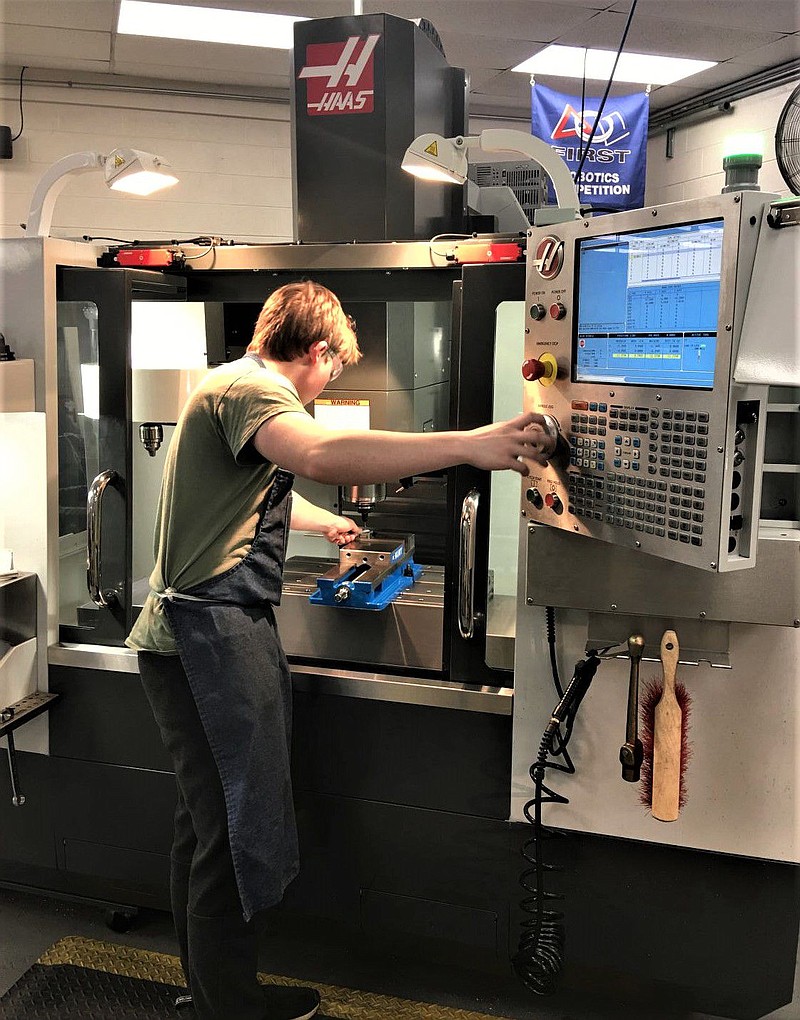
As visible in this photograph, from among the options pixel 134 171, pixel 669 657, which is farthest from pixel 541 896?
pixel 134 171

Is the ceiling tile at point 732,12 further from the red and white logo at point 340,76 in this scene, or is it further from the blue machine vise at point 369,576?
the blue machine vise at point 369,576

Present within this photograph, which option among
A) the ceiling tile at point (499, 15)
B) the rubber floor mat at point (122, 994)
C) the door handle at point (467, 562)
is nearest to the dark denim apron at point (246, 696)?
the door handle at point (467, 562)

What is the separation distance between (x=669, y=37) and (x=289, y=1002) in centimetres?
425

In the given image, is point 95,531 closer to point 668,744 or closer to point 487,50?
point 668,744

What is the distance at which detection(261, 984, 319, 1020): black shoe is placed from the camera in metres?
1.99

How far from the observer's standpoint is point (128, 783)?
7.32ft

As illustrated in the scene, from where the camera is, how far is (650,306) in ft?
4.69

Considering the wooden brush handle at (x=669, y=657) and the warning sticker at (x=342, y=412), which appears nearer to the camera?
the wooden brush handle at (x=669, y=657)

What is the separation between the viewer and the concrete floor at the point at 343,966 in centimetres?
207

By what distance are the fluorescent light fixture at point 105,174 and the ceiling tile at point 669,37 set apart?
272 centimetres

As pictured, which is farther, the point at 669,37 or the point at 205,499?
the point at 669,37

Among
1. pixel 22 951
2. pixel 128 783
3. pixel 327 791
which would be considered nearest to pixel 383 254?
pixel 327 791

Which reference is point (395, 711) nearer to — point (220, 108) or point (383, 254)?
point (383, 254)

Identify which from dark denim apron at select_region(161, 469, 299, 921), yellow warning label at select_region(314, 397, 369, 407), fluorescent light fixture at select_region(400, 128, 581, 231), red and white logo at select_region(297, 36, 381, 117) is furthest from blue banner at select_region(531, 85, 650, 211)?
dark denim apron at select_region(161, 469, 299, 921)
